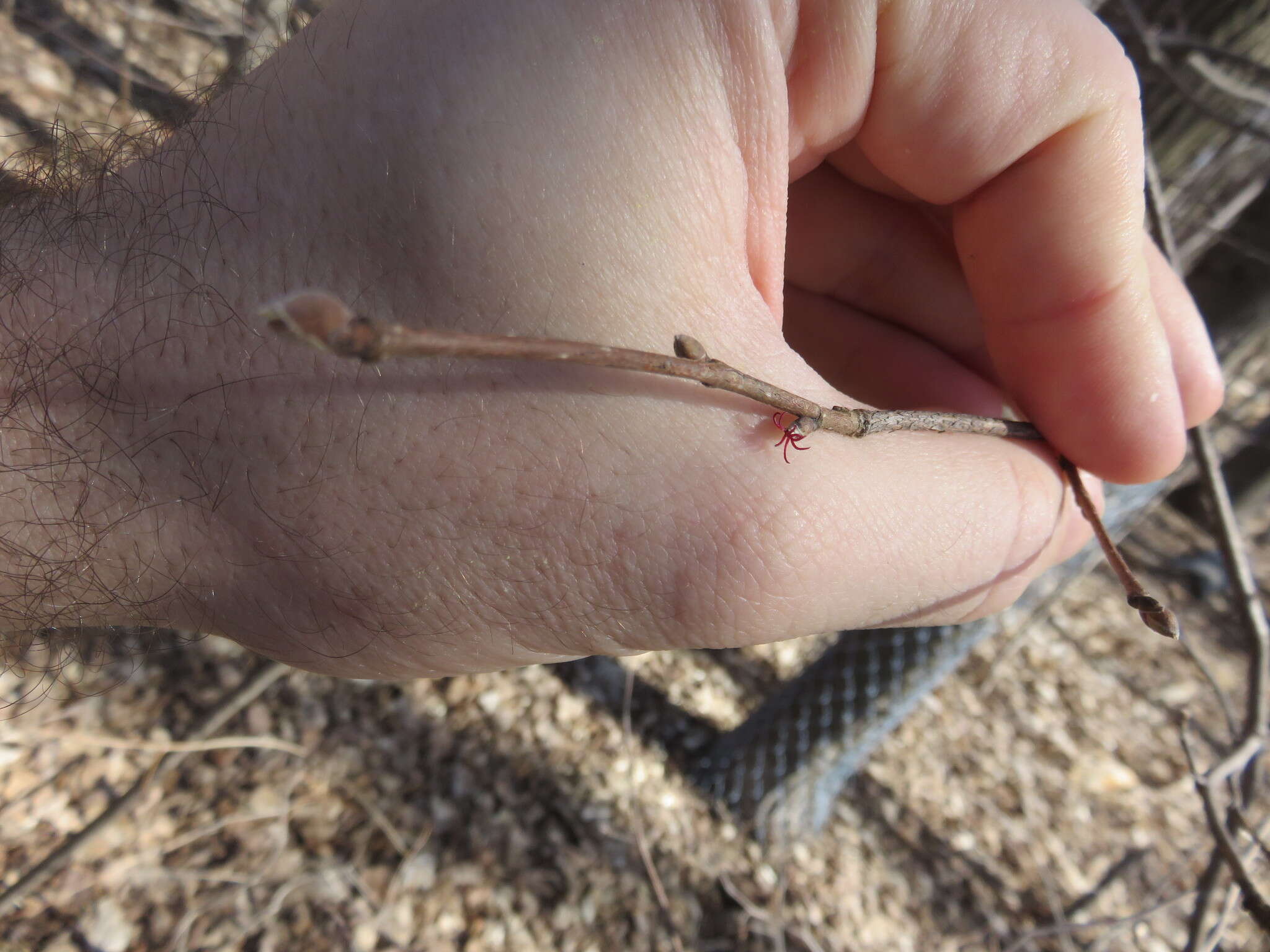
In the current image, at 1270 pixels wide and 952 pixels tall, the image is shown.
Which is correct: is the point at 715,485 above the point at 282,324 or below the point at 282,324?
below

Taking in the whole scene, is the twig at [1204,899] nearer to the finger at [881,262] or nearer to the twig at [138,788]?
the finger at [881,262]

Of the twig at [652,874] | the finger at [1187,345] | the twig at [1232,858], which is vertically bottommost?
the twig at [652,874]

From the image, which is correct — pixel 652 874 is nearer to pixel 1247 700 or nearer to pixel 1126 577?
pixel 1126 577

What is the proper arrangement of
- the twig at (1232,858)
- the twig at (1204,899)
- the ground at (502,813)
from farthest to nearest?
the ground at (502,813), the twig at (1204,899), the twig at (1232,858)

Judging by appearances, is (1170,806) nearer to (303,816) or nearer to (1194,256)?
(1194,256)

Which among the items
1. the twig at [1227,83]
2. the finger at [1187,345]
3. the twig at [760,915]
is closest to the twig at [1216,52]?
the twig at [1227,83]

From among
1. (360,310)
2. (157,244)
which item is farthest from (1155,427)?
(157,244)

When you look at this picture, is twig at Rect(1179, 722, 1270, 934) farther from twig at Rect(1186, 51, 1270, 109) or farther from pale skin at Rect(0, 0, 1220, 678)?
twig at Rect(1186, 51, 1270, 109)
